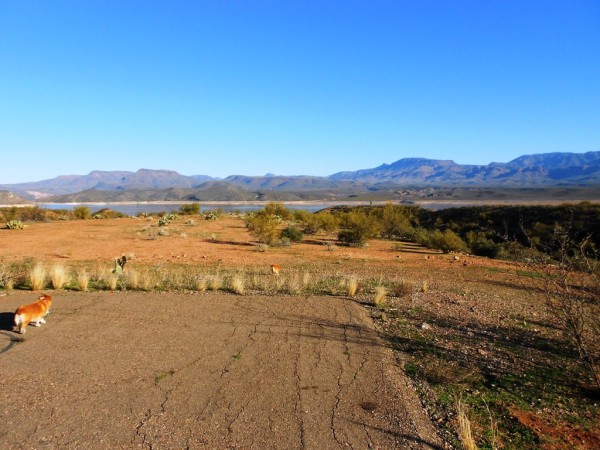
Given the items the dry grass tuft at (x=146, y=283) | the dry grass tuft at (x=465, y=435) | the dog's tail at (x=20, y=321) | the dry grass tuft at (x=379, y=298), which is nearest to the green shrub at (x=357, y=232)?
the dry grass tuft at (x=379, y=298)

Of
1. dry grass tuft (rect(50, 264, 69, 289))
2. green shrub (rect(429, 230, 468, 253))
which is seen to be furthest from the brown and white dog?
green shrub (rect(429, 230, 468, 253))

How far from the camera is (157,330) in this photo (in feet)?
23.7

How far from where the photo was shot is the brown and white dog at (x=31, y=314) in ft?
22.3

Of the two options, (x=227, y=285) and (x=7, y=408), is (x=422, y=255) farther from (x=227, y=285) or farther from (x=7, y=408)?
(x=7, y=408)

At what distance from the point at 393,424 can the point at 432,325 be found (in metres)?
4.06

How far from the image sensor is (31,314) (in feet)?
23.1

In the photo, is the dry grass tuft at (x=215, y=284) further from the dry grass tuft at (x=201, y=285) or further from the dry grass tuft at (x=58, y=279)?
the dry grass tuft at (x=58, y=279)

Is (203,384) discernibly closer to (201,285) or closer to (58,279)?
(201,285)

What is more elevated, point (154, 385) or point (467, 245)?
point (154, 385)

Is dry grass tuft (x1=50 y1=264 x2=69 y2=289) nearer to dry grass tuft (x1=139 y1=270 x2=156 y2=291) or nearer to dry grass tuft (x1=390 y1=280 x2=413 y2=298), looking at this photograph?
dry grass tuft (x1=139 y1=270 x2=156 y2=291)

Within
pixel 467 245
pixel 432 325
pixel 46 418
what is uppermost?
pixel 46 418

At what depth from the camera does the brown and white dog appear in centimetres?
680

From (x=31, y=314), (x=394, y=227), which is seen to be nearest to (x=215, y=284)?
(x=31, y=314)

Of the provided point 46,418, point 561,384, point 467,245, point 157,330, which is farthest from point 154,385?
point 467,245
